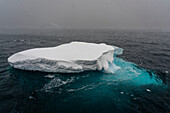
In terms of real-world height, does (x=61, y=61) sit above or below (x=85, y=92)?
above

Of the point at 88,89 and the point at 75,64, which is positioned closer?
the point at 88,89

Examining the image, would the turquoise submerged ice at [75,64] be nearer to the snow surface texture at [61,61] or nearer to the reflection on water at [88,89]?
the snow surface texture at [61,61]

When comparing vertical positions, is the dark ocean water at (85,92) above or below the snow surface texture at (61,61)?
below

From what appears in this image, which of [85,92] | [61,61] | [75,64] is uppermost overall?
[61,61]

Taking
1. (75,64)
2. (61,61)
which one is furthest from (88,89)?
(61,61)

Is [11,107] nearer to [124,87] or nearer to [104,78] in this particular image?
[104,78]

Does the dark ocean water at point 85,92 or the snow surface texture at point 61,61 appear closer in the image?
the dark ocean water at point 85,92

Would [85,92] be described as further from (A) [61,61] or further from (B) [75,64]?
(A) [61,61]

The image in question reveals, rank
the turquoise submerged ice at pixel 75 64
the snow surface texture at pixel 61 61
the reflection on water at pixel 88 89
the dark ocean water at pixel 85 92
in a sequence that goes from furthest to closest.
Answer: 1. the snow surface texture at pixel 61 61
2. the turquoise submerged ice at pixel 75 64
3. the reflection on water at pixel 88 89
4. the dark ocean water at pixel 85 92

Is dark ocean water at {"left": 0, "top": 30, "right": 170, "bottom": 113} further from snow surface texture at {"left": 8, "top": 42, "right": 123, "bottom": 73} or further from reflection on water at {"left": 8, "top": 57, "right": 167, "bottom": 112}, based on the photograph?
snow surface texture at {"left": 8, "top": 42, "right": 123, "bottom": 73}

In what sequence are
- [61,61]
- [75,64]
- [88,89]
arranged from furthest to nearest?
[75,64] < [61,61] < [88,89]

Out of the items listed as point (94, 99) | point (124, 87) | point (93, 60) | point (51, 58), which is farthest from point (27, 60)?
point (124, 87)

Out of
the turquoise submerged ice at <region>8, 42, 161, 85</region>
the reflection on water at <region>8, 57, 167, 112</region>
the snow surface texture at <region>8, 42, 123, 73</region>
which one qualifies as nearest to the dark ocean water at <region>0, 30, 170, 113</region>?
the reflection on water at <region>8, 57, 167, 112</region>

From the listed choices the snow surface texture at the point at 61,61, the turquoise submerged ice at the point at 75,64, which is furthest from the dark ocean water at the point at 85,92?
the snow surface texture at the point at 61,61
